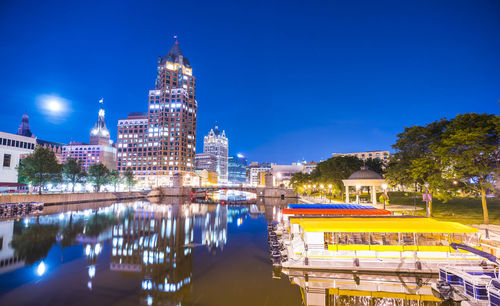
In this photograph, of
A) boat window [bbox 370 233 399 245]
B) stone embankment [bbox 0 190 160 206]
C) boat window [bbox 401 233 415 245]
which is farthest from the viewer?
stone embankment [bbox 0 190 160 206]

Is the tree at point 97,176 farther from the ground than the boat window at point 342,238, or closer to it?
farther from the ground

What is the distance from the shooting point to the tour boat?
21484mm

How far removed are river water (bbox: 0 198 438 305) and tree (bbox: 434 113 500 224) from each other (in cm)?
1790

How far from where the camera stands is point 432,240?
2266cm

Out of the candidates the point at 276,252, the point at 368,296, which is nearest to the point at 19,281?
the point at 276,252

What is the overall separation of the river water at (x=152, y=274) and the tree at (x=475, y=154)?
58.7ft

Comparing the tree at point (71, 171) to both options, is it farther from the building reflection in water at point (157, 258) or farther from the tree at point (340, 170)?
the tree at point (340, 170)

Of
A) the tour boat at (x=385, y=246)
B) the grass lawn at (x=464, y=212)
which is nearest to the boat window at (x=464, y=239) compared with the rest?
the tour boat at (x=385, y=246)

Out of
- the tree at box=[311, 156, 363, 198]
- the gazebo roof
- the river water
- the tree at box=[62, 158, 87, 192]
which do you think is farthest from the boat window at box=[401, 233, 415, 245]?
the tree at box=[62, 158, 87, 192]

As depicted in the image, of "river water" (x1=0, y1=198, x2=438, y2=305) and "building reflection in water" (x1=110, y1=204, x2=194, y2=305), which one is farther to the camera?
"building reflection in water" (x1=110, y1=204, x2=194, y2=305)

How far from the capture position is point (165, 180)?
194m

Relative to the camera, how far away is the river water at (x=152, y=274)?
18094mm

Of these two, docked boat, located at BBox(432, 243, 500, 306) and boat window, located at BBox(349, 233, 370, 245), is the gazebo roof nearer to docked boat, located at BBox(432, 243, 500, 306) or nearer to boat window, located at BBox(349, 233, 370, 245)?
boat window, located at BBox(349, 233, 370, 245)

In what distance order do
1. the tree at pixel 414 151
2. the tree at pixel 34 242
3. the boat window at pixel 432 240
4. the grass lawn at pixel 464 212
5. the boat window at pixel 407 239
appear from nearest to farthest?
the boat window at pixel 432 240 < the boat window at pixel 407 239 < the tree at pixel 34 242 < the grass lawn at pixel 464 212 < the tree at pixel 414 151
